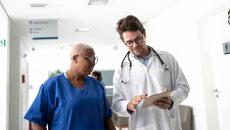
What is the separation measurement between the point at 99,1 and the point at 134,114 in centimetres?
331

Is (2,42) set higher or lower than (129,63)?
higher

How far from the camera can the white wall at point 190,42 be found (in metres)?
4.04

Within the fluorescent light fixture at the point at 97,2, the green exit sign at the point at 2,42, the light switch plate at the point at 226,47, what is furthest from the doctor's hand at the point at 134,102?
the green exit sign at the point at 2,42

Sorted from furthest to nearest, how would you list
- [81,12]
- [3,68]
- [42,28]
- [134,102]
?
[42,28]
[81,12]
[3,68]
[134,102]

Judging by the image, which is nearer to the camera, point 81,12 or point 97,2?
point 97,2

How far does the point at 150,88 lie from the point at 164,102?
14cm

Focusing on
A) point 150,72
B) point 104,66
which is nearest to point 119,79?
point 150,72

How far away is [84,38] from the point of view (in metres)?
8.13

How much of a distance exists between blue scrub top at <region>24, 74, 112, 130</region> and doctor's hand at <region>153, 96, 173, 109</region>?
0.39m

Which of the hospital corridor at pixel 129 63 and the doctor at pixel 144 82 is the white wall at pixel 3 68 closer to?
the hospital corridor at pixel 129 63

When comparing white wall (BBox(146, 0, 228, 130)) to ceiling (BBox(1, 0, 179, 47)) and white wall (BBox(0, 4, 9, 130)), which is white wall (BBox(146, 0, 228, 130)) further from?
white wall (BBox(0, 4, 9, 130))

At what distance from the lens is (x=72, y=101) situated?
161 centimetres

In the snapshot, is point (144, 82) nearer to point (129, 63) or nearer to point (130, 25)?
point (129, 63)

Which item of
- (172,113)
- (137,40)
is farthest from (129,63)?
(172,113)
